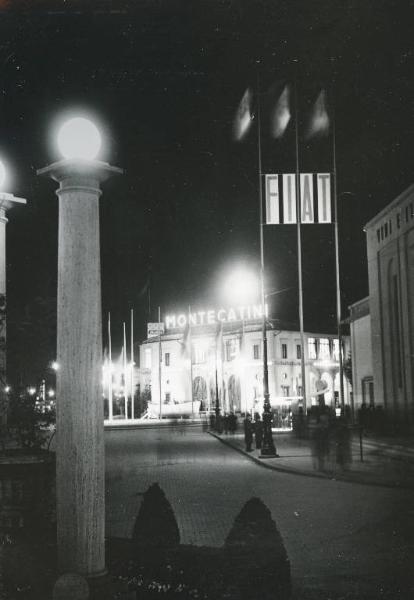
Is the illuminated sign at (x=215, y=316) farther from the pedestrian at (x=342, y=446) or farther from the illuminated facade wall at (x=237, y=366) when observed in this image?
the pedestrian at (x=342, y=446)

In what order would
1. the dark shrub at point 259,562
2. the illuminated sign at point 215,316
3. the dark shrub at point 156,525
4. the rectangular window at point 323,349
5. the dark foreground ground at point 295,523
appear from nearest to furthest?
the dark shrub at point 259,562 < the dark foreground ground at point 295,523 < the dark shrub at point 156,525 < the illuminated sign at point 215,316 < the rectangular window at point 323,349

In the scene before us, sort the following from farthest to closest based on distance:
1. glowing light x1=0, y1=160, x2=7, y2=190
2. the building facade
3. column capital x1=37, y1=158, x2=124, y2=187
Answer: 1. the building facade
2. glowing light x1=0, y1=160, x2=7, y2=190
3. column capital x1=37, y1=158, x2=124, y2=187

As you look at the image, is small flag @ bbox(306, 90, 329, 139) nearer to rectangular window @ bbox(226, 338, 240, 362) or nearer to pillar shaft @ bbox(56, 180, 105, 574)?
pillar shaft @ bbox(56, 180, 105, 574)

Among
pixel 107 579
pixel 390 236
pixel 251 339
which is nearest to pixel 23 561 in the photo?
pixel 107 579

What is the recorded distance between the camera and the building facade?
8806 cm

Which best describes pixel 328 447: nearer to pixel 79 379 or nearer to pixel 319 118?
pixel 319 118

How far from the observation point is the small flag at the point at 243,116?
102 feet

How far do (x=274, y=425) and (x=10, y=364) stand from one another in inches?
1593

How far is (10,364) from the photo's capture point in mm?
12422

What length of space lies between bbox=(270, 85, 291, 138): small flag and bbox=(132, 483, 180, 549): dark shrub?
24996 mm

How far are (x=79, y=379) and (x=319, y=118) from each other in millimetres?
27594

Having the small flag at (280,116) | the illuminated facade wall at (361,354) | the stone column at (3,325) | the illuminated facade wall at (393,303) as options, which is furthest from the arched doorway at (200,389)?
the stone column at (3,325)

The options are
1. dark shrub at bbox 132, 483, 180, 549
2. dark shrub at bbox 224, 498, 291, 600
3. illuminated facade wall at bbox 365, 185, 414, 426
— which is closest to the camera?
dark shrub at bbox 224, 498, 291, 600

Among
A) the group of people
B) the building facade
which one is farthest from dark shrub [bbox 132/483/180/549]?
the building facade
